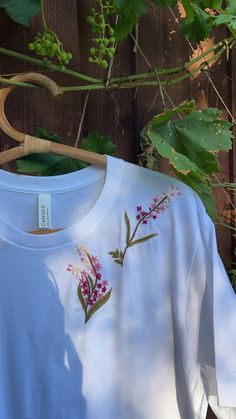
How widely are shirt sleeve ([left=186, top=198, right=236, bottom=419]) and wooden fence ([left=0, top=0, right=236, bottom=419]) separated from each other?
41cm

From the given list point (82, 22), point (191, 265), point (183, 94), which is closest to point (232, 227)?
point (183, 94)

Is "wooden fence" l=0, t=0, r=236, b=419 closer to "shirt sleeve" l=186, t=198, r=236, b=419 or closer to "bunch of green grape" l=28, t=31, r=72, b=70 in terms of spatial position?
"bunch of green grape" l=28, t=31, r=72, b=70

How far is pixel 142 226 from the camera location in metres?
A: 0.78

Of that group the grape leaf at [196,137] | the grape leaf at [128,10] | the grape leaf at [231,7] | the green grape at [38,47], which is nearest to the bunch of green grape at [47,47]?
the green grape at [38,47]

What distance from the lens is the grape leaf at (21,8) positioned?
86 centimetres

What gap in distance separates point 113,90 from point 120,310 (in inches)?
20.5

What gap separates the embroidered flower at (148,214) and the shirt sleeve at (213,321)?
52 millimetres

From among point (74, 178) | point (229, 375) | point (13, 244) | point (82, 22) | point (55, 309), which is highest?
point (82, 22)

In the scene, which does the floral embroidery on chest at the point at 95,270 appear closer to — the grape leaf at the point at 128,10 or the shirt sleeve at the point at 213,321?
the shirt sleeve at the point at 213,321

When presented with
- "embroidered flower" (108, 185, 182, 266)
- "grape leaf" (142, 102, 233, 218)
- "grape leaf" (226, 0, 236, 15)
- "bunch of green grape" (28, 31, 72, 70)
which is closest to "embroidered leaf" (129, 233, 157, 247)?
"embroidered flower" (108, 185, 182, 266)

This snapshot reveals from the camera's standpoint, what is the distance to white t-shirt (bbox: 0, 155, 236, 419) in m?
0.76

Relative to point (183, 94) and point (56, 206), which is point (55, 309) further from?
point (183, 94)

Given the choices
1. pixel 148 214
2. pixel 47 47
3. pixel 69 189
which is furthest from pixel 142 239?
pixel 47 47

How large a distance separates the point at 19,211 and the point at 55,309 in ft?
0.56
